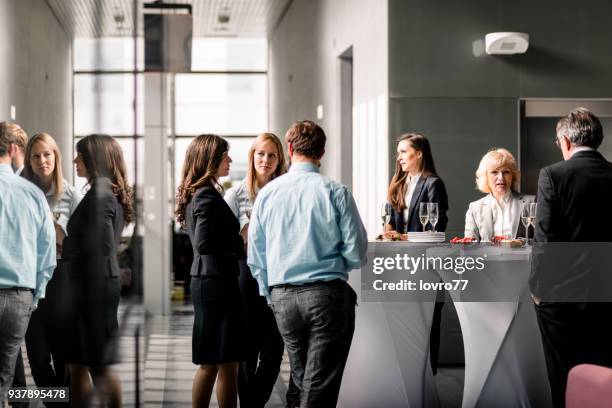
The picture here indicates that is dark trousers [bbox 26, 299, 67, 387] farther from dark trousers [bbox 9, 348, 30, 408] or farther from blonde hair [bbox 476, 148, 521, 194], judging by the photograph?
blonde hair [bbox 476, 148, 521, 194]

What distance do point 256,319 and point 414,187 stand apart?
4.22 feet

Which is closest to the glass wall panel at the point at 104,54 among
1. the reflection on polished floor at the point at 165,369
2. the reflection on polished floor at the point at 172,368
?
the reflection on polished floor at the point at 165,369

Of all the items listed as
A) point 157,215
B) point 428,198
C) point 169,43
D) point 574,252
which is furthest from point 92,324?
point 157,215

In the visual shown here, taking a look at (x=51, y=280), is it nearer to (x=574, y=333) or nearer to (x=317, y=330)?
(x=317, y=330)

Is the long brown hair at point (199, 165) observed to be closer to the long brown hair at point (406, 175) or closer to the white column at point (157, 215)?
the long brown hair at point (406, 175)

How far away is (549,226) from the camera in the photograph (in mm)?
3594

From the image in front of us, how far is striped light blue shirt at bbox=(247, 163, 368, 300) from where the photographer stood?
310cm

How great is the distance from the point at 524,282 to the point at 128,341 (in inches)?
105

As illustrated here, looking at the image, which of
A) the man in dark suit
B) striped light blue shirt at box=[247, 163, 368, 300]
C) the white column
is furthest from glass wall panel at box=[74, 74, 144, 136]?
the white column

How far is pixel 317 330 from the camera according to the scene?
3080mm

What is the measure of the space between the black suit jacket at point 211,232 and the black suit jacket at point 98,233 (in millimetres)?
1824

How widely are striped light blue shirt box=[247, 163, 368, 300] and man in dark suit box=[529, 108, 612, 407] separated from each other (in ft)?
3.10

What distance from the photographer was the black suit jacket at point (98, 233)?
1.75 meters

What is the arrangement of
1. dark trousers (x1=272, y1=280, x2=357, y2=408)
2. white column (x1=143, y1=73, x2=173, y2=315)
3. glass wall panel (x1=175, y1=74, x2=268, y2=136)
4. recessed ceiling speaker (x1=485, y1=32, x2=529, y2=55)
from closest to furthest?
dark trousers (x1=272, y1=280, x2=357, y2=408) < recessed ceiling speaker (x1=485, y1=32, x2=529, y2=55) < white column (x1=143, y1=73, x2=173, y2=315) < glass wall panel (x1=175, y1=74, x2=268, y2=136)
